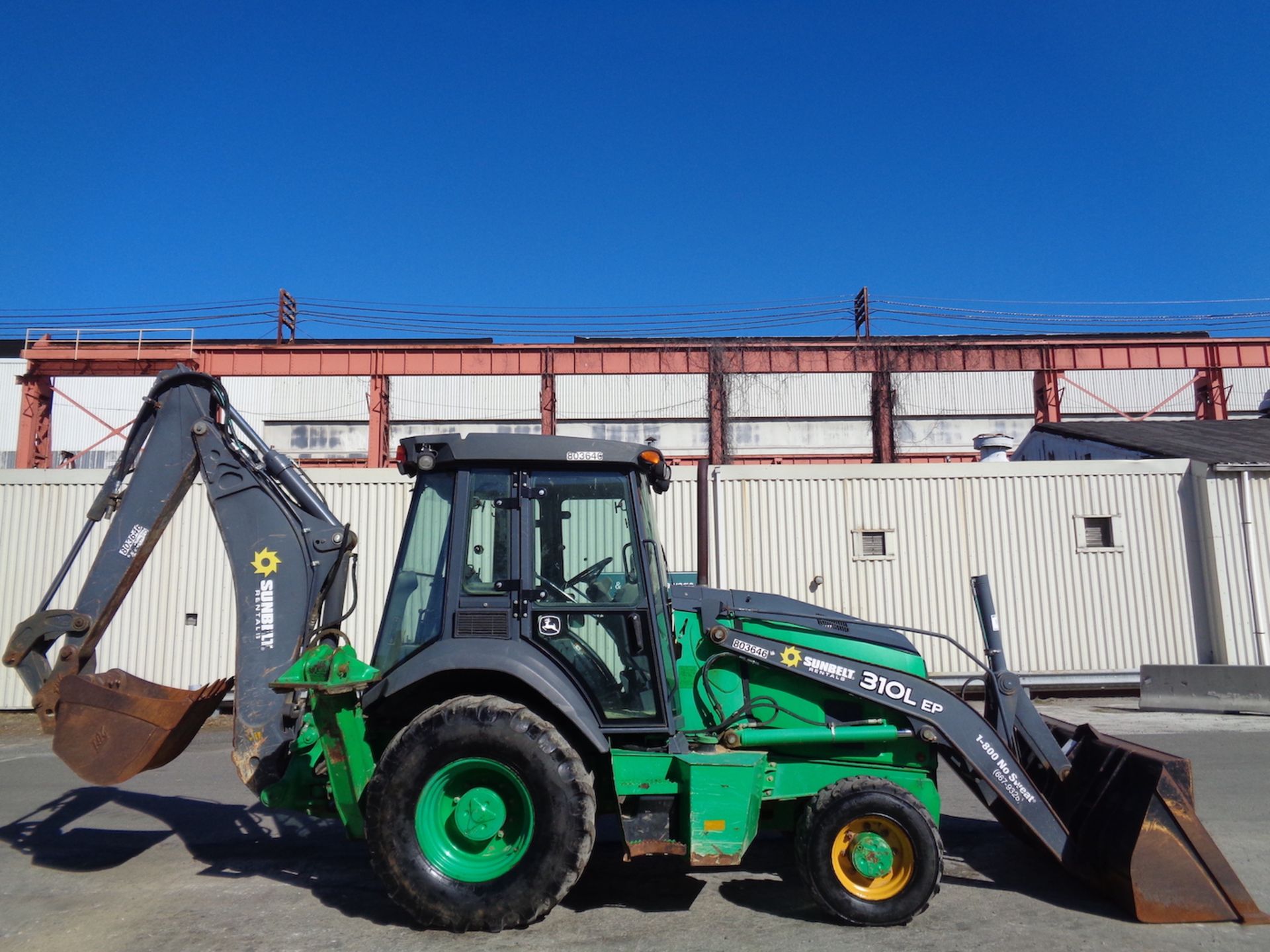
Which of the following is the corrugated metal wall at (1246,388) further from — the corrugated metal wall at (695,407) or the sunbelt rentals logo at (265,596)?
the sunbelt rentals logo at (265,596)

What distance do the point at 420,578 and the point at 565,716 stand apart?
1.11 metres

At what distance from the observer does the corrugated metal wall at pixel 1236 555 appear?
481 inches

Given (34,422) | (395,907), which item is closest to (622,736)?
(395,907)

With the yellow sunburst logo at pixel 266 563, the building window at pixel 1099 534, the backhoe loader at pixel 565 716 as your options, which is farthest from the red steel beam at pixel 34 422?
the building window at pixel 1099 534

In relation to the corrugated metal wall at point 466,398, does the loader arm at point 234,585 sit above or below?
below

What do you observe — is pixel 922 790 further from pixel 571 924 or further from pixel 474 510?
pixel 474 510

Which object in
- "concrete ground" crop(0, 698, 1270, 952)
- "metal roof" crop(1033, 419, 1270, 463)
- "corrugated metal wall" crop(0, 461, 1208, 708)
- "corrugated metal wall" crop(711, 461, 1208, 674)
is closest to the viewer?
"concrete ground" crop(0, 698, 1270, 952)

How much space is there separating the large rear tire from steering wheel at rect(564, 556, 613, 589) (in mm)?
702

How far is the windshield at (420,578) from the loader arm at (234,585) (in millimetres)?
788

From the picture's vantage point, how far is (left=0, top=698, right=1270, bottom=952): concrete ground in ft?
13.7

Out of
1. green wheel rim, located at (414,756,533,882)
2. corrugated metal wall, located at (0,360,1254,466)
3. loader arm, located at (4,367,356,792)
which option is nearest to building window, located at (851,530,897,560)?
loader arm, located at (4,367,356,792)

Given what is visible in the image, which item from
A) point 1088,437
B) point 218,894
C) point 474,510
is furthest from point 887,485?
point 218,894

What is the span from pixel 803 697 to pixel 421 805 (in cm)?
216

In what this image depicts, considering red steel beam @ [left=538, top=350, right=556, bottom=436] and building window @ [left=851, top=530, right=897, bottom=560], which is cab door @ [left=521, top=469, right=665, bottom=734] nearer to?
building window @ [left=851, top=530, right=897, bottom=560]
